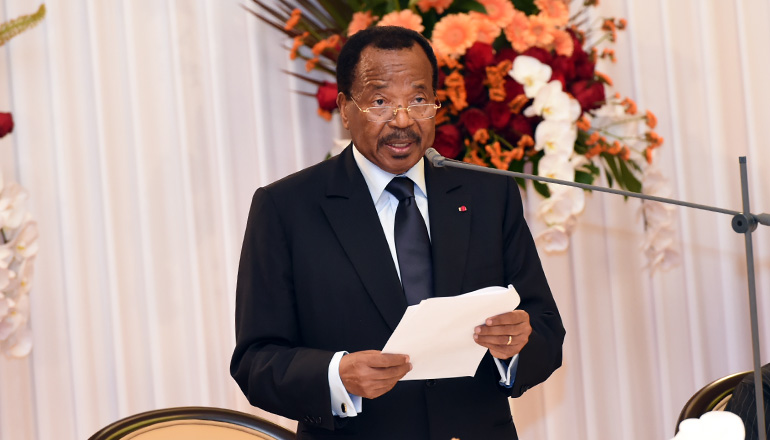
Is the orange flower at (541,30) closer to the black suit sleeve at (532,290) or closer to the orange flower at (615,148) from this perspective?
the orange flower at (615,148)

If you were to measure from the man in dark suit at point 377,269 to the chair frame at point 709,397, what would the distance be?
0.41 m

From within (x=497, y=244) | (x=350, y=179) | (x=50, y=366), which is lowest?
(x=50, y=366)

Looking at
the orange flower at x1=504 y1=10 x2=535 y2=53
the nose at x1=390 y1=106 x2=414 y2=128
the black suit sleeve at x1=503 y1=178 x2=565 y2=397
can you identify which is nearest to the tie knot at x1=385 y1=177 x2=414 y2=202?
the nose at x1=390 y1=106 x2=414 y2=128

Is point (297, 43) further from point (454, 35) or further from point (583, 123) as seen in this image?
point (583, 123)

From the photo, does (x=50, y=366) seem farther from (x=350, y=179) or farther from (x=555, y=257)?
(x=555, y=257)

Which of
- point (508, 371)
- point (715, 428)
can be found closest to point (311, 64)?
point (508, 371)

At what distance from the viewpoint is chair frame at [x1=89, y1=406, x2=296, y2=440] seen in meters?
2.11

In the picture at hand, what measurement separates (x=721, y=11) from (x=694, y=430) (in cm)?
261

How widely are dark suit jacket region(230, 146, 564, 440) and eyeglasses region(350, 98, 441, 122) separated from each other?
143 millimetres

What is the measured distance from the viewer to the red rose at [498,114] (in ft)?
8.26

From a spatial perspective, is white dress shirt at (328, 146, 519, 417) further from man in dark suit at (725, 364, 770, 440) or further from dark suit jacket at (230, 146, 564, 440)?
man in dark suit at (725, 364, 770, 440)

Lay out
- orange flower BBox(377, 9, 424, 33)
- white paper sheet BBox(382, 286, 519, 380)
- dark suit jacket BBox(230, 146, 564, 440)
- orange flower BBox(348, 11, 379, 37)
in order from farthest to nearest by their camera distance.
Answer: orange flower BBox(348, 11, 379, 37)
orange flower BBox(377, 9, 424, 33)
dark suit jacket BBox(230, 146, 564, 440)
white paper sheet BBox(382, 286, 519, 380)

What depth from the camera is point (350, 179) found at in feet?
6.56

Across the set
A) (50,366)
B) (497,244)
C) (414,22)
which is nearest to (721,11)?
(414,22)
